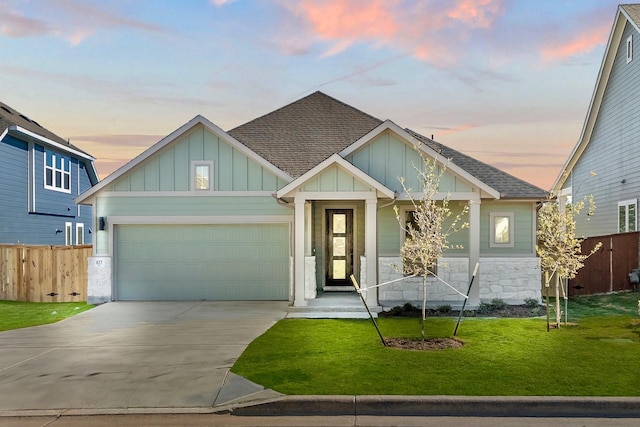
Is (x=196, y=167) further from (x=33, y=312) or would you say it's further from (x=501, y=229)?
(x=501, y=229)

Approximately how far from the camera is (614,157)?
21844 millimetres

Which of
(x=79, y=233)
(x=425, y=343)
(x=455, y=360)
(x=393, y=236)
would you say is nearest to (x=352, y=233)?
(x=393, y=236)

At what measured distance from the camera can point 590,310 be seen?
14.5 m

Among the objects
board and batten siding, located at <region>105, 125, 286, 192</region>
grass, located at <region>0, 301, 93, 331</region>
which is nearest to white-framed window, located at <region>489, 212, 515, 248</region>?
board and batten siding, located at <region>105, 125, 286, 192</region>

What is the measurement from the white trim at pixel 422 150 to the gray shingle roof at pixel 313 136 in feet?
4.97

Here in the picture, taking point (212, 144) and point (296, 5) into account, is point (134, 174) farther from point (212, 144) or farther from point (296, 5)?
point (296, 5)

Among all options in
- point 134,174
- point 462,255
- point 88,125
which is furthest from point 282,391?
point 88,125

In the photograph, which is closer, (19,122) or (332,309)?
(332,309)

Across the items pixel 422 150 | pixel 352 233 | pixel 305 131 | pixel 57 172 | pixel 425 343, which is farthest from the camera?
pixel 57 172

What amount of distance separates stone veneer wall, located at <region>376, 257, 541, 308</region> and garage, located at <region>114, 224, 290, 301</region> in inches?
133

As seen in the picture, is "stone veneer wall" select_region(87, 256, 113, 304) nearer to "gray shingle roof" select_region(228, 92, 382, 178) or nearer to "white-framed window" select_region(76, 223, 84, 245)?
"gray shingle roof" select_region(228, 92, 382, 178)

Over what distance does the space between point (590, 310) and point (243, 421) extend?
11.3 meters

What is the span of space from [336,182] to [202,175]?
4342 millimetres

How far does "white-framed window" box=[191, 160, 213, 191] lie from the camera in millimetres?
16266
